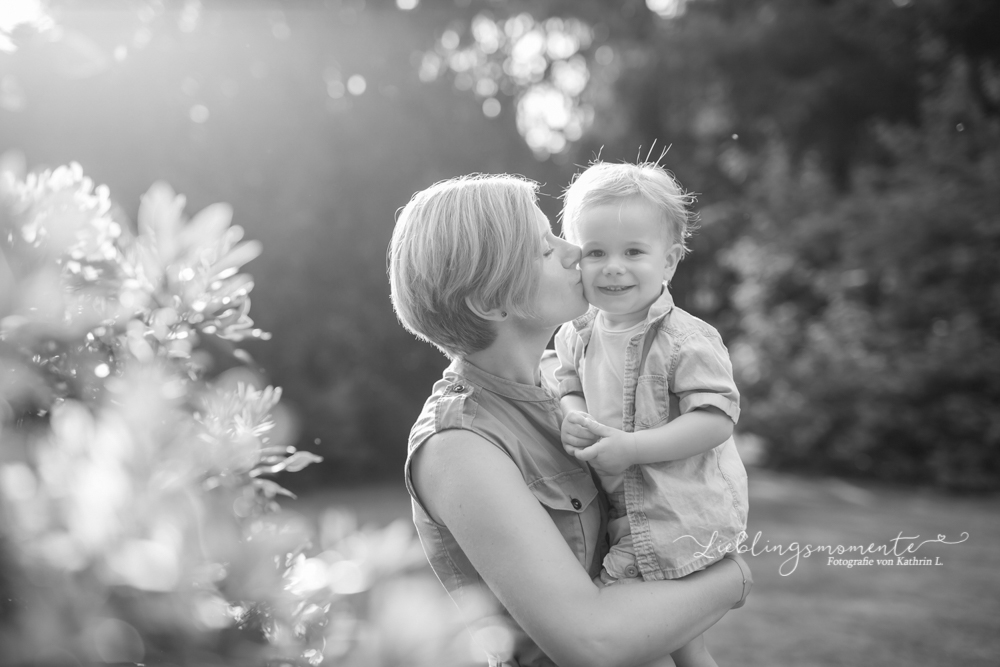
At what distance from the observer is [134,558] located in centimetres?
82

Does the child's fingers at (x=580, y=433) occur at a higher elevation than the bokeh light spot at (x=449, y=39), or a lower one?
lower

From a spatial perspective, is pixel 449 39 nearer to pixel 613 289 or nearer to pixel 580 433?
pixel 613 289

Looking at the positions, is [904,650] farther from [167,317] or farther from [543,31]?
[543,31]

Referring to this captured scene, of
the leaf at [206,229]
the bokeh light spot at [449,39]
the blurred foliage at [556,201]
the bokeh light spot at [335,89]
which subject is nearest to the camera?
the leaf at [206,229]

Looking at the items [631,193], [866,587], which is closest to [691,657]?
[631,193]

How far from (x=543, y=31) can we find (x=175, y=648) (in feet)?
36.3

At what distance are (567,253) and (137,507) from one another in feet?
4.09

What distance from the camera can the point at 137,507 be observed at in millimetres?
856

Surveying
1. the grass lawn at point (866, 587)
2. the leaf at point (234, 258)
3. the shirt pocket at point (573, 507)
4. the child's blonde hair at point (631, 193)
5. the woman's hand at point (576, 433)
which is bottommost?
the grass lawn at point (866, 587)

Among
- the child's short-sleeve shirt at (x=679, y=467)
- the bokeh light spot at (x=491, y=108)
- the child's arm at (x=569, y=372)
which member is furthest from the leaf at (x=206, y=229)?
the bokeh light spot at (x=491, y=108)

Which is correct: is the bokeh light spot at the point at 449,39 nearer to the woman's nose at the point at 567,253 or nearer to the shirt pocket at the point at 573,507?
the woman's nose at the point at 567,253

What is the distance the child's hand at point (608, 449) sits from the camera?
5.76 feet

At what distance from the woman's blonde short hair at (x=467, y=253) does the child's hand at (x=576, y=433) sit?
10.1 inches

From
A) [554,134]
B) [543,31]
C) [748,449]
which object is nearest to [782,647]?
[748,449]
